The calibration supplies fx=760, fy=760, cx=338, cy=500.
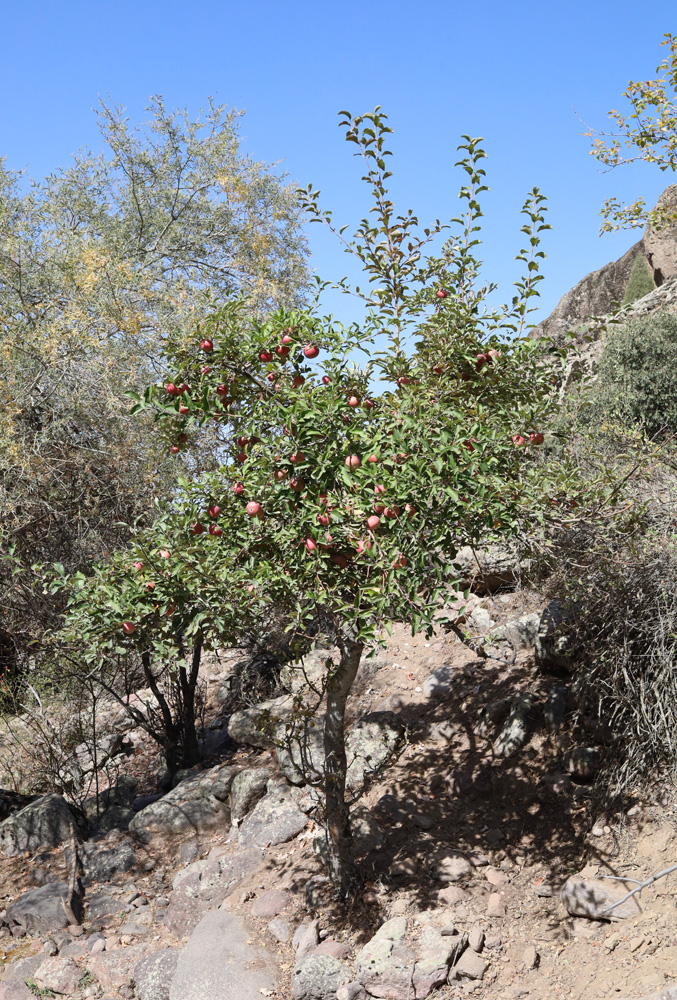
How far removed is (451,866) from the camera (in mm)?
5660

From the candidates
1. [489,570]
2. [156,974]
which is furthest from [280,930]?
[489,570]

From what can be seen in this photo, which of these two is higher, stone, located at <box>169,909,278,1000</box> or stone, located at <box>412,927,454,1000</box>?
stone, located at <box>169,909,278,1000</box>

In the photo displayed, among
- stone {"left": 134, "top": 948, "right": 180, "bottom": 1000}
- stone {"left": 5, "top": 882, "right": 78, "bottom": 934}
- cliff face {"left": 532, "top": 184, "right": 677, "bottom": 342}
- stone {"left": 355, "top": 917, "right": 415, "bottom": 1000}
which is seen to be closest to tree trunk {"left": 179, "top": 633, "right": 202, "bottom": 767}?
stone {"left": 5, "top": 882, "right": 78, "bottom": 934}

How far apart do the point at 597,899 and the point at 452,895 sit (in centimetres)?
101

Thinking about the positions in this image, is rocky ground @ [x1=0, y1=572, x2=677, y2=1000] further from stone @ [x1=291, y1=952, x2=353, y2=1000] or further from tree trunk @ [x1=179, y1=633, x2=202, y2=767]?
tree trunk @ [x1=179, y1=633, x2=202, y2=767]

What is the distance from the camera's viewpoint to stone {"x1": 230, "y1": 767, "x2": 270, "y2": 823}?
7.33 m

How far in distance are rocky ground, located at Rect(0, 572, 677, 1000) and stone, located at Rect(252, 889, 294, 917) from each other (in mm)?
16

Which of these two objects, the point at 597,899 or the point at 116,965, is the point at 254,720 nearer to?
the point at 116,965

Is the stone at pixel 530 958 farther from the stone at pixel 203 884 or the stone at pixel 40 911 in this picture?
the stone at pixel 40 911

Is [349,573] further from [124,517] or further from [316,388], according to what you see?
[124,517]

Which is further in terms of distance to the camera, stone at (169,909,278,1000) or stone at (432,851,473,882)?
stone at (432,851,473,882)

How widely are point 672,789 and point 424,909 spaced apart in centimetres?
193

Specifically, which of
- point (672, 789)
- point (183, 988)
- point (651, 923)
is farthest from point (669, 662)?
point (183, 988)

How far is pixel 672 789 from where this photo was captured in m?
5.29
